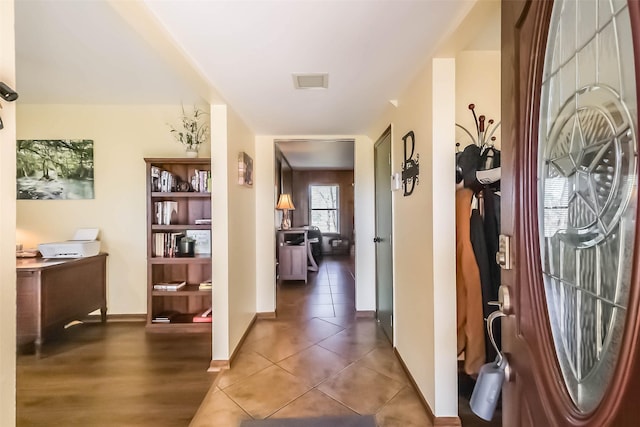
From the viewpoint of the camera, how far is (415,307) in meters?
2.18

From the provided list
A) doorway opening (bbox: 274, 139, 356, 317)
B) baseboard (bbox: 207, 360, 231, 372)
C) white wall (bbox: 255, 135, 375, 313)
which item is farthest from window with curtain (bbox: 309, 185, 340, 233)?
baseboard (bbox: 207, 360, 231, 372)

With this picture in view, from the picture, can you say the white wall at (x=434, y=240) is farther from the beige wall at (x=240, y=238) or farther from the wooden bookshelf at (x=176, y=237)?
the wooden bookshelf at (x=176, y=237)

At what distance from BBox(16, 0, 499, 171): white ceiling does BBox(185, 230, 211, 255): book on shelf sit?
4.27ft

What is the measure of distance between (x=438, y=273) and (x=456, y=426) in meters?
0.86

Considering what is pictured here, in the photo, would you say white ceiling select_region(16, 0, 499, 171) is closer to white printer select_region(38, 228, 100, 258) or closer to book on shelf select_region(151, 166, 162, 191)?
book on shelf select_region(151, 166, 162, 191)

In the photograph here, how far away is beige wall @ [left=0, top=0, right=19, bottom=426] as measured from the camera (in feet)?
2.73

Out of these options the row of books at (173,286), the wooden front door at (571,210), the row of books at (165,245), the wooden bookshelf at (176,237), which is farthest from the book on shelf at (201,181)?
the wooden front door at (571,210)

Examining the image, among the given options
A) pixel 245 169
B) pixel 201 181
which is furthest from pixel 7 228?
pixel 201 181

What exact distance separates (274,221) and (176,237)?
1.07 m

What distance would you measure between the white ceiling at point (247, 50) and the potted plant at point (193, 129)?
0.34 metres

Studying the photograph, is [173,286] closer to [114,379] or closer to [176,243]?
[176,243]

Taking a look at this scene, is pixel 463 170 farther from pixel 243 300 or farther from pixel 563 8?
pixel 243 300

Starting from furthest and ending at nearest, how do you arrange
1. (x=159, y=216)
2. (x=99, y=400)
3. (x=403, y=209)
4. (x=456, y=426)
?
(x=159, y=216)
(x=403, y=209)
(x=99, y=400)
(x=456, y=426)

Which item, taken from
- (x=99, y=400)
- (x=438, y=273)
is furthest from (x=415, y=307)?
(x=99, y=400)
